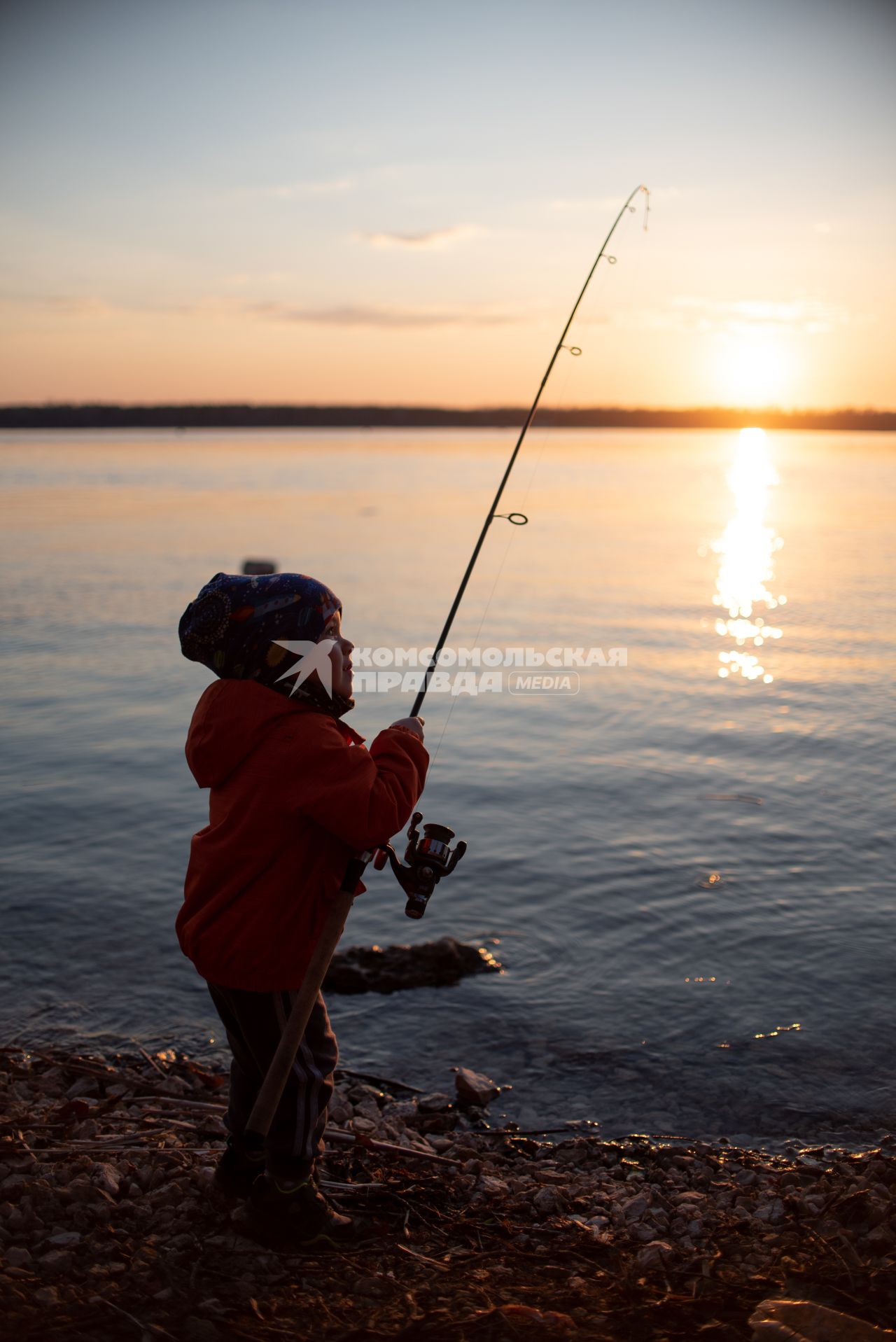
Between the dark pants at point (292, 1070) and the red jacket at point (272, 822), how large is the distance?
80 millimetres

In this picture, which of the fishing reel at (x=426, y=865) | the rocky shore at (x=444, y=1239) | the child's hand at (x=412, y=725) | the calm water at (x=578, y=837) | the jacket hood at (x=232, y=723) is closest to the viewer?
the rocky shore at (x=444, y=1239)

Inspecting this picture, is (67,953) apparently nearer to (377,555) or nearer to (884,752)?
(884,752)

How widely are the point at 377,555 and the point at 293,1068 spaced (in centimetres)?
2195

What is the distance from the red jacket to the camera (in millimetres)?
2873

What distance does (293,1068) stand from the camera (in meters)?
3.05

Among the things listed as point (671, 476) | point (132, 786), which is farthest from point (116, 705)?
point (671, 476)

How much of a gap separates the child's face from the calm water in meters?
2.61

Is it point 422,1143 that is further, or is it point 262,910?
point 422,1143

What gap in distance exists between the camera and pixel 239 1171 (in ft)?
10.7

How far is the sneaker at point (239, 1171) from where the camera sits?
326 centimetres

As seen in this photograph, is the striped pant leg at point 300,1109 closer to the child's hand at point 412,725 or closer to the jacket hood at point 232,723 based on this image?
the jacket hood at point 232,723

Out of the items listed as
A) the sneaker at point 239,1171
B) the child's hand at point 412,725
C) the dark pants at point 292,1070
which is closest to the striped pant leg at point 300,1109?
the dark pants at point 292,1070

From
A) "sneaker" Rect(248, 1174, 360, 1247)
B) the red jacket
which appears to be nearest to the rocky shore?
"sneaker" Rect(248, 1174, 360, 1247)

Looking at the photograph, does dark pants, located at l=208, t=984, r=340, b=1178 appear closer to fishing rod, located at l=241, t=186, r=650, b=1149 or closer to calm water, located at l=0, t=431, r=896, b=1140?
fishing rod, located at l=241, t=186, r=650, b=1149
